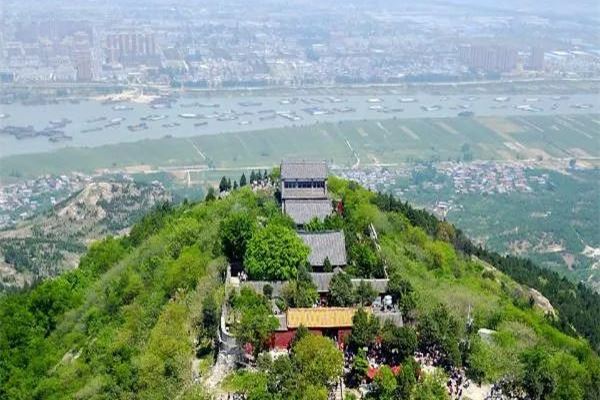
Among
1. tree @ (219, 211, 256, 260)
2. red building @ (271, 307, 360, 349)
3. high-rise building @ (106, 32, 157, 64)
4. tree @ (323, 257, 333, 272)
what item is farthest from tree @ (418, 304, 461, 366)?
high-rise building @ (106, 32, 157, 64)

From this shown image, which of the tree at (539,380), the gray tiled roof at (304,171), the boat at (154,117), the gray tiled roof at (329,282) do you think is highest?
the gray tiled roof at (304,171)

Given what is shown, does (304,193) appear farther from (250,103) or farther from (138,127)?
(250,103)

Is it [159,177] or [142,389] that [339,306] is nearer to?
[142,389]

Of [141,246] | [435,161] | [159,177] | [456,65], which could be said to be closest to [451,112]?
[435,161]

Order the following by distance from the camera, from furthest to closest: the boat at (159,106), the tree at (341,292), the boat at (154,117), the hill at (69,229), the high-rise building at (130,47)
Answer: the high-rise building at (130,47) < the boat at (159,106) < the boat at (154,117) < the hill at (69,229) < the tree at (341,292)

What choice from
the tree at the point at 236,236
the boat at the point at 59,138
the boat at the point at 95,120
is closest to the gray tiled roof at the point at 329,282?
the tree at the point at 236,236

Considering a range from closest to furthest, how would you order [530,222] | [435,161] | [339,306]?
[339,306]
[530,222]
[435,161]

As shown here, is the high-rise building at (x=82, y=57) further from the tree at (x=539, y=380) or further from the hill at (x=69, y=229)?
the tree at (x=539, y=380)
